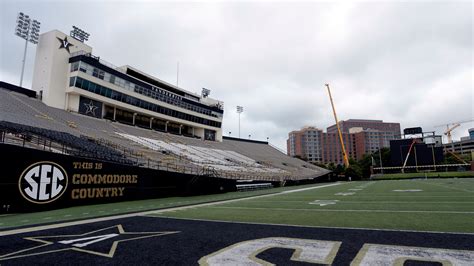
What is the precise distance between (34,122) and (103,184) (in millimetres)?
12405

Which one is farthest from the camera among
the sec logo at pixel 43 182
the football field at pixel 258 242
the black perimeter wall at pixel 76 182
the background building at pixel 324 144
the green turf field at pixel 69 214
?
the background building at pixel 324 144

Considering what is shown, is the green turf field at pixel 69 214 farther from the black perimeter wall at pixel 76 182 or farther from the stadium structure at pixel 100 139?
the stadium structure at pixel 100 139

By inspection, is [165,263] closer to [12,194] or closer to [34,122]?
[12,194]

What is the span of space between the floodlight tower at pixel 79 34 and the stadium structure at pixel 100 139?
1241mm

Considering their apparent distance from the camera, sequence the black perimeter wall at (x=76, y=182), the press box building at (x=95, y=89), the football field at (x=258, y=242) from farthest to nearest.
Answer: the press box building at (x=95, y=89), the black perimeter wall at (x=76, y=182), the football field at (x=258, y=242)

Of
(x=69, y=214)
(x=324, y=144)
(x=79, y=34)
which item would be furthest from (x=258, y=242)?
(x=324, y=144)

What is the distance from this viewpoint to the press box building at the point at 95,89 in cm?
2833

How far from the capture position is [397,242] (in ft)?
13.4

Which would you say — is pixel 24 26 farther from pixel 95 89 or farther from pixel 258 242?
pixel 258 242

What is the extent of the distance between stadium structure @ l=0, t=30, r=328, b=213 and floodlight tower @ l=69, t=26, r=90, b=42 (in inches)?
48.9

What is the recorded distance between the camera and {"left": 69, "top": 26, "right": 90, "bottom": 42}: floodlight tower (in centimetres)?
3176

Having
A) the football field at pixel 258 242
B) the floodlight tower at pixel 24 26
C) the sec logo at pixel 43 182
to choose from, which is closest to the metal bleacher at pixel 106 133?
the sec logo at pixel 43 182

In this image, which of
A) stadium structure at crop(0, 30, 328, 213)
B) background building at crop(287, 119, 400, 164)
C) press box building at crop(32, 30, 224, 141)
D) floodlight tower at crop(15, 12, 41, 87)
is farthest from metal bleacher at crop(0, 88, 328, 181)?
background building at crop(287, 119, 400, 164)

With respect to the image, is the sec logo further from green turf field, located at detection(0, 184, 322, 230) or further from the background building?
the background building
